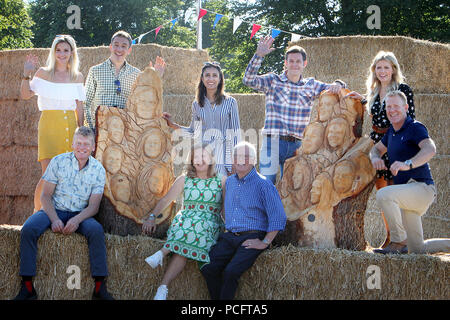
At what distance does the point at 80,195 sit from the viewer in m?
3.79

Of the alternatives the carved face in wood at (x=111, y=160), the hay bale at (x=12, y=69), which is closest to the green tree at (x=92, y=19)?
the hay bale at (x=12, y=69)

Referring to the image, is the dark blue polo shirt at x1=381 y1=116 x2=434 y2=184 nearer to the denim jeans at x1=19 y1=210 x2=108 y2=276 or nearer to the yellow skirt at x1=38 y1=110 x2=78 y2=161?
the denim jeans at x1=19 y1=210 x2=108 y2=276

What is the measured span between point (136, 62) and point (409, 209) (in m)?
4.82

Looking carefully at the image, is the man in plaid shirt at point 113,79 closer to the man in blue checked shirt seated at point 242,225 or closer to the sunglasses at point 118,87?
the sunglasses at point 118,87

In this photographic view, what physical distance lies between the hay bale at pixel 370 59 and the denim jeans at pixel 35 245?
4.20m

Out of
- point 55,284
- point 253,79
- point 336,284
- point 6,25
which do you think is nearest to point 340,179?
point 336,284

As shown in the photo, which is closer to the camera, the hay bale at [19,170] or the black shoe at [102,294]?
the black shoe at [102,294]

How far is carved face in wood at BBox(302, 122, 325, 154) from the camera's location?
13.4 feet

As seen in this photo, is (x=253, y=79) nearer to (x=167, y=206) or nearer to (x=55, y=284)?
(x=167, y=206)

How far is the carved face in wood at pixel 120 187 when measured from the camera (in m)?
4.14

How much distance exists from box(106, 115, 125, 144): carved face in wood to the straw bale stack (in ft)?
2.74

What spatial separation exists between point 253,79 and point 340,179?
1.12 meters
